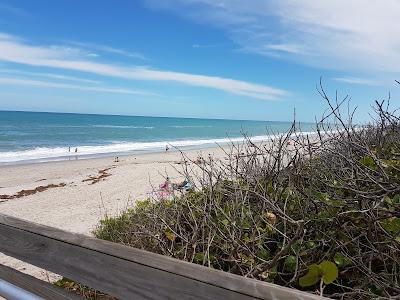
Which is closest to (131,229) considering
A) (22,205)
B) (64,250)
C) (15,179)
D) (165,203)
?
(165,203)

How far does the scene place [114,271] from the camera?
1525mm

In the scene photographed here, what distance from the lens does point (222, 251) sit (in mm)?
2695

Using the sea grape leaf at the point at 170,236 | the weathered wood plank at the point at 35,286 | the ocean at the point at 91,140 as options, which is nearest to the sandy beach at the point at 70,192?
the ocean at the point at 91,140

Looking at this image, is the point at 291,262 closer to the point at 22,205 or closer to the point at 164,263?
the point at 164,263

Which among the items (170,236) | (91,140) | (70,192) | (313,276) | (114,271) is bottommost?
(91,140)

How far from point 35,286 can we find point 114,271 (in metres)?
0.65

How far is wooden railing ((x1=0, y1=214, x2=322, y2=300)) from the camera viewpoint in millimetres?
1218

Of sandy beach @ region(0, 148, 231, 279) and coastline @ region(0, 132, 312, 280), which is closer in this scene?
coastline @ region(0, 132, 312, 280)

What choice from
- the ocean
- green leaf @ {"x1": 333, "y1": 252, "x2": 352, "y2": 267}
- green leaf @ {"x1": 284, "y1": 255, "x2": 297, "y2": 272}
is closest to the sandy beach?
the ocean

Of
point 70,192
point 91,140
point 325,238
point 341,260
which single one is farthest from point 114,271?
point 91,140

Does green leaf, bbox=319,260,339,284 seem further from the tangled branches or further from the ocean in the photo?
the ocean

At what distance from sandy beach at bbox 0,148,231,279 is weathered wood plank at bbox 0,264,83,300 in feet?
11.7

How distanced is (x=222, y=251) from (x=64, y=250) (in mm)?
1212

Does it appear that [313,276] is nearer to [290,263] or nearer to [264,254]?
[290,263]
